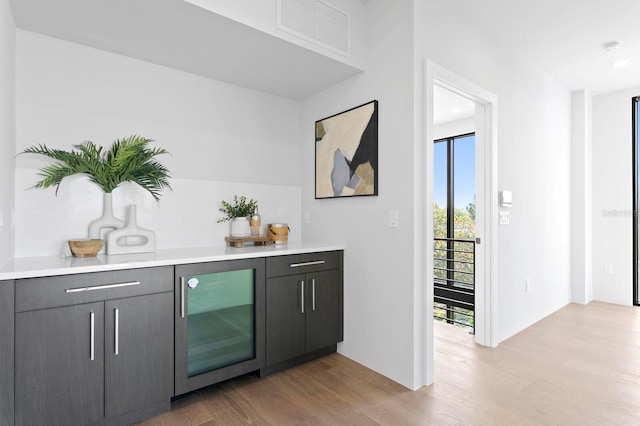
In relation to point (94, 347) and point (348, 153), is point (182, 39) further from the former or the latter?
point (94, 347)


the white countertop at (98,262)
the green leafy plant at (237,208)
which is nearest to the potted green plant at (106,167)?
the white countertop at (98,262)

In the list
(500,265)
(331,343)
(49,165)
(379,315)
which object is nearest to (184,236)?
(49,165)

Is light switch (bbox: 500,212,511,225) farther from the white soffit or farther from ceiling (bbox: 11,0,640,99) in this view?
the white soffit

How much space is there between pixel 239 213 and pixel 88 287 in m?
1.31

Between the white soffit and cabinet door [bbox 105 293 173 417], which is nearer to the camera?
cabinet door [bbox 105 293 173 417]

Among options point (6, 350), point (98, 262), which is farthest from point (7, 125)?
point (6, 350)

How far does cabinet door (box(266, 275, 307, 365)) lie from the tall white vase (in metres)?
1.05

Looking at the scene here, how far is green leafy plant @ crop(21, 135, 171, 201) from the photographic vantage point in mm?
2054

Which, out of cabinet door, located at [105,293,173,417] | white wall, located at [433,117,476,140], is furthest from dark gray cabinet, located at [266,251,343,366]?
white wall, located at [433,117,476,140]

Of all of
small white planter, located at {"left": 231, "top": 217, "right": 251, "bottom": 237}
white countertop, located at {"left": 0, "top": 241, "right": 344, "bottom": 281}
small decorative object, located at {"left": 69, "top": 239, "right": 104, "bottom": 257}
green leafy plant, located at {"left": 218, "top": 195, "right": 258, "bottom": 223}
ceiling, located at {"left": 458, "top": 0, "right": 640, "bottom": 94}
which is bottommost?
white countertop, located at {"left": 0, "top": 241, "right": 344, "bottom": 281}

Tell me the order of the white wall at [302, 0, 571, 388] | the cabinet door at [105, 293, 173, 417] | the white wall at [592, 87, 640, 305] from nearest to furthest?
the cabinet door at [105, 293, 173, 417]
the white wall at [302, 0, 571, 388]
the white wall at [592, 87, 640, 305]

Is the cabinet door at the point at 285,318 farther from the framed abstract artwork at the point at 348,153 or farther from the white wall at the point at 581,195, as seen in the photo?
the white wall at the point at 581,195

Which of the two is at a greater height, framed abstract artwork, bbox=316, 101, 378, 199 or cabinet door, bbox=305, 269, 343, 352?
framed abstract artwork, bbox=316, 101, 378, 199

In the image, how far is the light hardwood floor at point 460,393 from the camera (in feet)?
6.19
